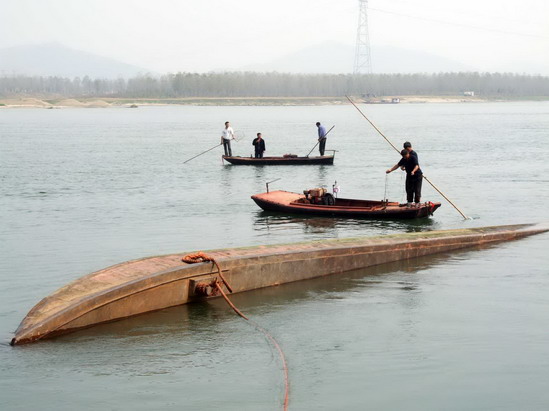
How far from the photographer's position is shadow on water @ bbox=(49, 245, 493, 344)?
397 inches

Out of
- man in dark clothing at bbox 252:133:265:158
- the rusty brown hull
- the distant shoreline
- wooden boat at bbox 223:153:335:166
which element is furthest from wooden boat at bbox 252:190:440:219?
the distant shoreline

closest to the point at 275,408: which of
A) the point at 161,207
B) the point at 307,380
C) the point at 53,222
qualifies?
the point at 307,380

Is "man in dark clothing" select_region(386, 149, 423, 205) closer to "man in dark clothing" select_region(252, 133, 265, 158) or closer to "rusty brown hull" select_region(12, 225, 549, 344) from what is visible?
"rusty brown hull" select_region(12, 225, 549, 344)

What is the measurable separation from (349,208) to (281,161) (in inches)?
565

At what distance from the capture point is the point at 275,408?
8.07 meters

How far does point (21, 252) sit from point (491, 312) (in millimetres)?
8864

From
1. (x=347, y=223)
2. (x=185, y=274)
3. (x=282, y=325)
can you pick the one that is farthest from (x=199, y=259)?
(x=347, y=223)

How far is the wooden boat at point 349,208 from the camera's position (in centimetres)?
1834

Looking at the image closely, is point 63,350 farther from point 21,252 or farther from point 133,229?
point 133,229

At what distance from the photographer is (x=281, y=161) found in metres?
32.8

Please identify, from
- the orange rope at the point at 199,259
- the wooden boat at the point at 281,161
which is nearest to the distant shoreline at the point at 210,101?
the wooden boat at the point at 281,161

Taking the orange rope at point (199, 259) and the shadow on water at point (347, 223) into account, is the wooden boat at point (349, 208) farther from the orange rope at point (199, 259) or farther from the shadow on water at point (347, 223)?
the orange rope at point (199, 259)

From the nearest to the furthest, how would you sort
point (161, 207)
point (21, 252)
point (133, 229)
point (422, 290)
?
1. point (422, 290)
2. point (21, 252)
3. point (133, 229)
4. point (161, 207)

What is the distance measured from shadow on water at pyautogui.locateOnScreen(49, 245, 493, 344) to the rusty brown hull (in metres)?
0.11
